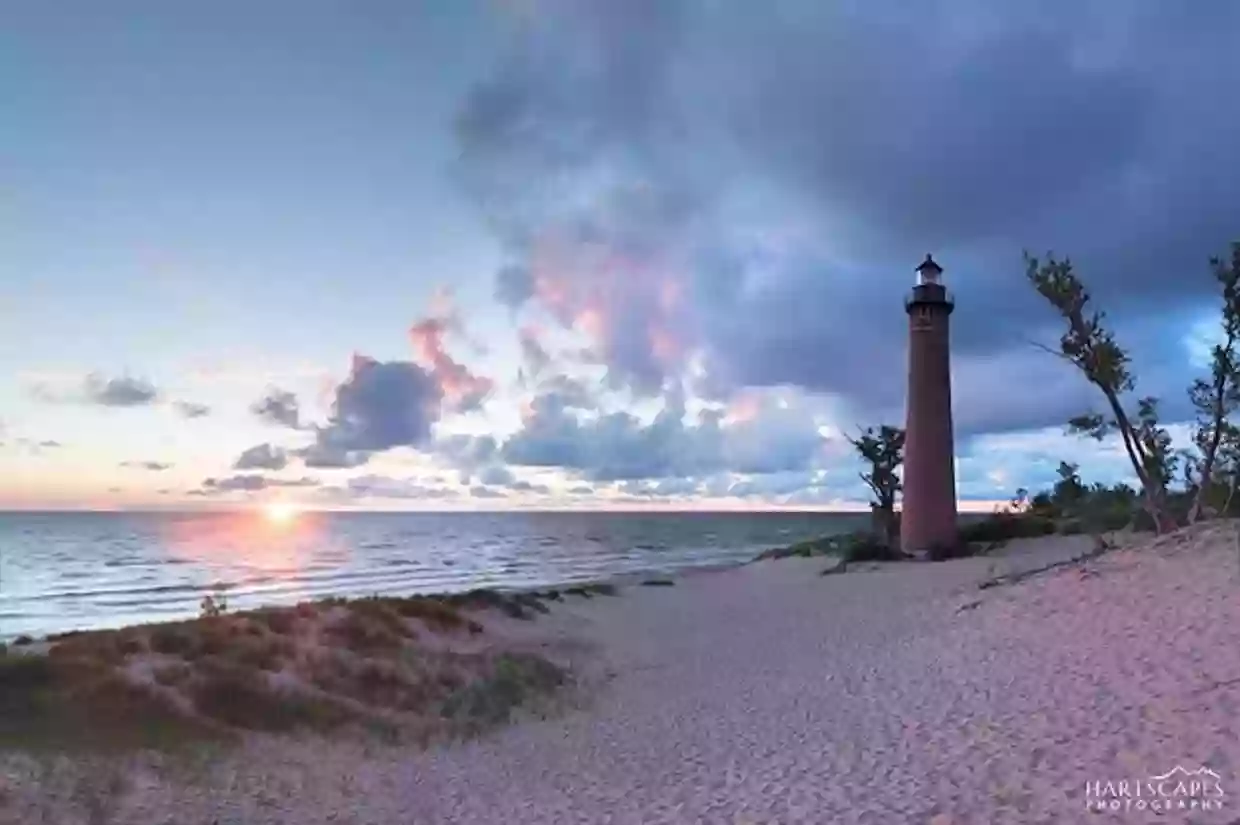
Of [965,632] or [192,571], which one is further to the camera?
[192,571]

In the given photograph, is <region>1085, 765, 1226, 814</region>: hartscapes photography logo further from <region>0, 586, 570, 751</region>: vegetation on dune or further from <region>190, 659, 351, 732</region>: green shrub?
<region>190, 659, 351, 732</region>: green shrub

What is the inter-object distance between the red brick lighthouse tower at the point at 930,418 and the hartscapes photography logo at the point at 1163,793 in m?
20.0

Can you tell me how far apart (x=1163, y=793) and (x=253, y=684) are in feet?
34.4

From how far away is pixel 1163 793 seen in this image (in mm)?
6055

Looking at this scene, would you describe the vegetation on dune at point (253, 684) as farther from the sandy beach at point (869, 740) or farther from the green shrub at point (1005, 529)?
the green shrub at point (1005, 529)

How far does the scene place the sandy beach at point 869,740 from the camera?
6941 millimetres

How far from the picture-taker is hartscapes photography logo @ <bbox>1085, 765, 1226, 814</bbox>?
5789mm

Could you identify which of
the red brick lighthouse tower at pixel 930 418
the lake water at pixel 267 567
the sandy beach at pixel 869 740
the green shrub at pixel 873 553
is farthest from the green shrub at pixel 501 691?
the lake water at pixel 267 567

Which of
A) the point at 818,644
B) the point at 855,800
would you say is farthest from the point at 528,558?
the point at 855,800

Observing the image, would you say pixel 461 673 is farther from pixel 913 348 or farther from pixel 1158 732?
pixel 913 348

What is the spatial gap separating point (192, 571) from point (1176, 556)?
152ft

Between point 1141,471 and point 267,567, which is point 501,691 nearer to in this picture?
point 1141,471

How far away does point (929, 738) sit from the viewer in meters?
8.28

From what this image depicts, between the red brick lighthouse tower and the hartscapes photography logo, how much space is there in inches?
786
